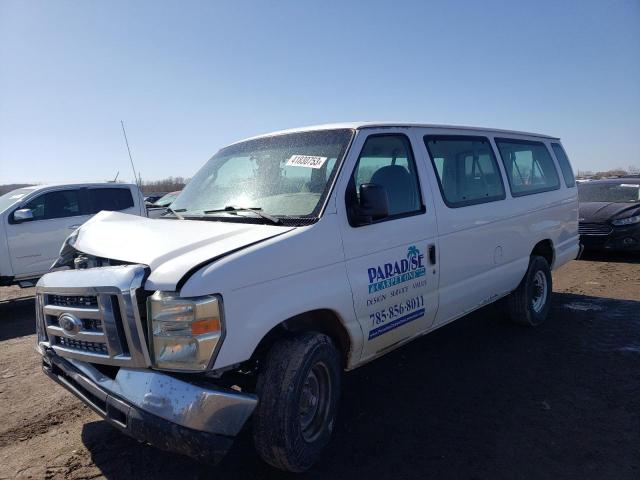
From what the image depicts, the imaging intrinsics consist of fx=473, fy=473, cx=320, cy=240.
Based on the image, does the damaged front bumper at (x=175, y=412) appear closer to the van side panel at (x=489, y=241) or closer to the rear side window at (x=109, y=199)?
the van side panel at (x=489, y=241)

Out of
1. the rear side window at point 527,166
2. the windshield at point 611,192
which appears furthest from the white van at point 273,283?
the windshield at point 611,192

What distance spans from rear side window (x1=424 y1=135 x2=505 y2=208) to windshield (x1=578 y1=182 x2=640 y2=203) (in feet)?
22.5

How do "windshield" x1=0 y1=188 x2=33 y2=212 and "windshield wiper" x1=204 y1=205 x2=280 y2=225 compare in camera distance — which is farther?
"windshield" x1=0 y1=188 x2=33 y2=212

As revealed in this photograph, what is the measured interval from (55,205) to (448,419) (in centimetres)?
763

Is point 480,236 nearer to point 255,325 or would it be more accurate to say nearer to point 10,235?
point 255,325

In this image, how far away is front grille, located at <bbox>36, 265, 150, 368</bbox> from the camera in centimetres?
242

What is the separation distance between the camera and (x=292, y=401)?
2596 millimetres

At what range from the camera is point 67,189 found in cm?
847

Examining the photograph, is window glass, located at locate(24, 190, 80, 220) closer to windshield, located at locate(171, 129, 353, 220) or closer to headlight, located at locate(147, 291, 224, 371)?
windshield, located at locate(171, 129, 353, 220)

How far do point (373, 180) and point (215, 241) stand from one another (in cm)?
133

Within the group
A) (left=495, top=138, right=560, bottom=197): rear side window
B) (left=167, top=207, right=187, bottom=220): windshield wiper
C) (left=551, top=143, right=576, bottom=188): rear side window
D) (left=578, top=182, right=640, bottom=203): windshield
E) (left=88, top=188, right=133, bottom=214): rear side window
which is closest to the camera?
(left=167, top=207, right=187, bottom=220): windshield wiper

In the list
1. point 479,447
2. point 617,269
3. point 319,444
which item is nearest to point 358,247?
point 319,444

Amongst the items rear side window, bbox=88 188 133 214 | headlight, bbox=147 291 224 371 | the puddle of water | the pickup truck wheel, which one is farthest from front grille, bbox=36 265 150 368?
rear side window, bbox=88 188 133 214

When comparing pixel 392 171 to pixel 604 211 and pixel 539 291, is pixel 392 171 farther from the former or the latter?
pixel 604 211
